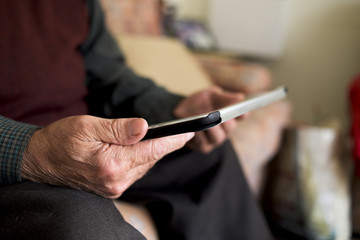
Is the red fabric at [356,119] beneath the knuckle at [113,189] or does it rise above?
beneath

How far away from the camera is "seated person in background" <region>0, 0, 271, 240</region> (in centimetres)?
37

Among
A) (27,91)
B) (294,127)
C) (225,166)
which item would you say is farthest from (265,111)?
(27,91)

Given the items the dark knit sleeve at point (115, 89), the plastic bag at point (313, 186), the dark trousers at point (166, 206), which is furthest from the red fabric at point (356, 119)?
the dark knit sleeve at point (115, 89)

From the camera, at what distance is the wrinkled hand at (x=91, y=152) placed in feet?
1.19

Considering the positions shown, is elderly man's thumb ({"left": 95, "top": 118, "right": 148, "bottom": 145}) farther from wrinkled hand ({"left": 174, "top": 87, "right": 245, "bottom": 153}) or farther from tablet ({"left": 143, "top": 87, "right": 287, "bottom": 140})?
wrinkled hand ({"left": 174, "top": 87, "right": 245, "bottom": 153})

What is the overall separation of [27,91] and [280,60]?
1.94 meters

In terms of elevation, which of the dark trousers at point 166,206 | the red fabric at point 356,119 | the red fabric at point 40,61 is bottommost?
the red fabric at point 356,119

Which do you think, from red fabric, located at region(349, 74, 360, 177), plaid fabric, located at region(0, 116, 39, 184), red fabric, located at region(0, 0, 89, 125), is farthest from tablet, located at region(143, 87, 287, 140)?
red fabric, located at region(349, 74, 360, 177)

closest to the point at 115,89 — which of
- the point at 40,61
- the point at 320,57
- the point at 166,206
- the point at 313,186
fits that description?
the point at 40,61

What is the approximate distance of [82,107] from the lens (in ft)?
2.25

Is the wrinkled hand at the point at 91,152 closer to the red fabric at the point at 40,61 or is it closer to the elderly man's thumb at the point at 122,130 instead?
the elderly man's thumb at the point at 122,130

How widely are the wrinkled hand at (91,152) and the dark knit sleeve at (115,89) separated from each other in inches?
10.9

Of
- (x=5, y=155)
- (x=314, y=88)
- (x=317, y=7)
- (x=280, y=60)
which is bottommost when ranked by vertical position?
(x=314, y=88)

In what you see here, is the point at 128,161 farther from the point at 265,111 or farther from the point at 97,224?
the point at 265,111
